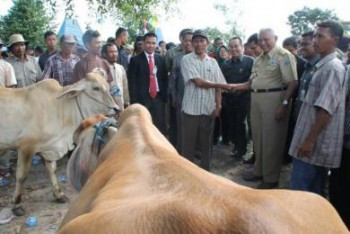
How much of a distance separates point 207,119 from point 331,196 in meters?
1.99

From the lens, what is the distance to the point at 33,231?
404 cm

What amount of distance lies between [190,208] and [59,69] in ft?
16.7

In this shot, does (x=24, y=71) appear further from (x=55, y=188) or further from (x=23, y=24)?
(x=23, y=24)

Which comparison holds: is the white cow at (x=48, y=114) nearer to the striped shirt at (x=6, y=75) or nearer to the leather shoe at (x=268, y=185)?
the striped shirt at (x=6, y=75)

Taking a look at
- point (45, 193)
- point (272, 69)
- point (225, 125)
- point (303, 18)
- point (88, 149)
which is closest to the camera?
point (88, 149)

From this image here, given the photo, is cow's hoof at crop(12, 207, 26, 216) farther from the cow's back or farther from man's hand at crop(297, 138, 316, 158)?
man's hand at crop(297, 138, 316, 158)

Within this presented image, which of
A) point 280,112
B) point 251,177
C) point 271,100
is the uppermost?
point 271,100

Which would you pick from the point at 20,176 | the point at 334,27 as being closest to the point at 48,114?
the point at 20,176

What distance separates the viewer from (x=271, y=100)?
15.7 ft

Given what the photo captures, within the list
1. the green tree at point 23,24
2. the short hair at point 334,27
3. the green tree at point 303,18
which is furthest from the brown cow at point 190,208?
the green tree at point 303,18

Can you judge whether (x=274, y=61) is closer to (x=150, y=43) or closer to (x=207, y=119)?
(x=207, y=119)

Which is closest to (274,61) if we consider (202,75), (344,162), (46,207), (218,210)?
(202,75)

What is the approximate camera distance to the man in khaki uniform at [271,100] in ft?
15.3

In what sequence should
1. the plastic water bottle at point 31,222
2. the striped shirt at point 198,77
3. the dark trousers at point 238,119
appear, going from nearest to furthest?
the plastic water bottle at point 31,222
the striped shirt at point 198,77
the dark trousers at point 238,119
